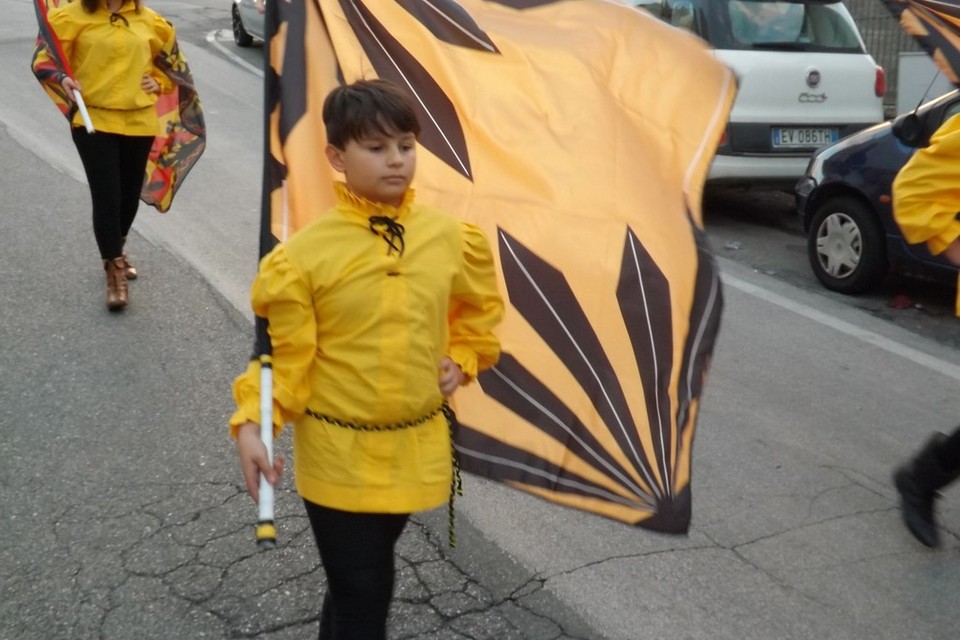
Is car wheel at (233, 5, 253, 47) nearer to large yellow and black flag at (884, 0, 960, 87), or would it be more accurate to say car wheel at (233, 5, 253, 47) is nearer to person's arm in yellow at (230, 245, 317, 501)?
large yellow and black flag at (884, 0, 960, 87)

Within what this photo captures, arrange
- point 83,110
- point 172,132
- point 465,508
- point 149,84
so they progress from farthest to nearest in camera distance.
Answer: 1. point 172,132
2. point 149,84
3. point 83,110
4. point 465,508

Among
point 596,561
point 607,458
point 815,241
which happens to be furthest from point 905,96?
point 607,458

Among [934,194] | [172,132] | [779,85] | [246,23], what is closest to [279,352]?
[934,194]

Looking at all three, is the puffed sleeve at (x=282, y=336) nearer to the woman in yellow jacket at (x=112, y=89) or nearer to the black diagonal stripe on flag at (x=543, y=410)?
the black diagonal stripe on flag at (x=543, y=410)

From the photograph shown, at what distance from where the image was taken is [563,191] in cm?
304

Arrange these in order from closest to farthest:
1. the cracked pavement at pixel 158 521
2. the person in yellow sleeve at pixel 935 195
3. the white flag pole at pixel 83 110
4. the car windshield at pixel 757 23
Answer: the cracked pavement at pixel 158 521, the person in yellow sleeve at pixel 935 195, the white flag pole at pixel 83 110, the car windshield at pixel 757 23

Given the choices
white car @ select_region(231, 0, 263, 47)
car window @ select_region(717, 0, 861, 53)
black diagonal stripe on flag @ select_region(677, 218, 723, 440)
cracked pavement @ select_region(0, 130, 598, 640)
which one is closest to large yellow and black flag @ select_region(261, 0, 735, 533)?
black diagonal stripe on flag @ select_region(677, 218, 723, 440)

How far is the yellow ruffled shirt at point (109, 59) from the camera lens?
5902 millimetres

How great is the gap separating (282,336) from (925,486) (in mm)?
2678

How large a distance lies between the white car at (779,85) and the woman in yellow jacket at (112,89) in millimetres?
4063


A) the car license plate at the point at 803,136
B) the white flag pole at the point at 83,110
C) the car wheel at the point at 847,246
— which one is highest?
the white flag pole at the point at 83,110

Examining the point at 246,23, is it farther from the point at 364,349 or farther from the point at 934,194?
the point at 364,349

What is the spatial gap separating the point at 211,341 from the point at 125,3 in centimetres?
176

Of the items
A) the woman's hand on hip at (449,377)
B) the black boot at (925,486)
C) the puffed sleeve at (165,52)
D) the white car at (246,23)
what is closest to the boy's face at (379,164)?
the woman's hand on hip at (449,377)
